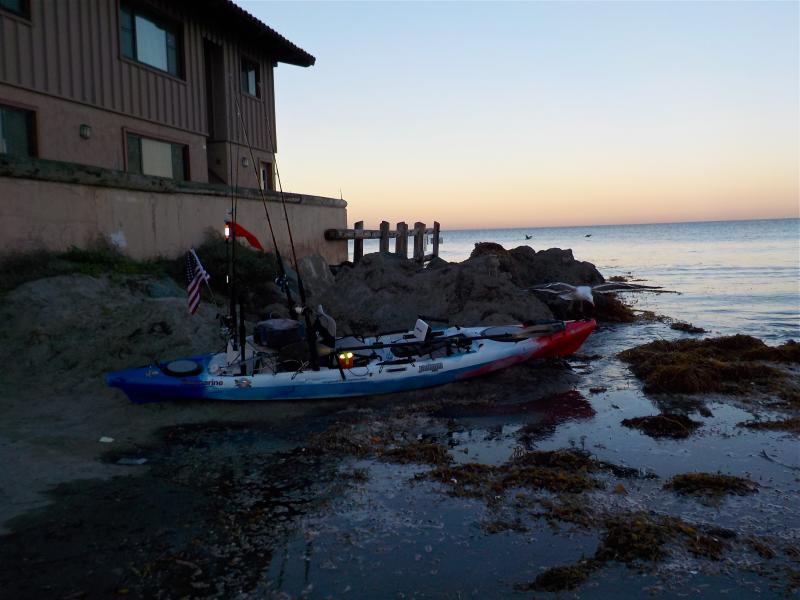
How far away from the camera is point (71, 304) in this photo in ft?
31.3

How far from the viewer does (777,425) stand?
7598 millimetres

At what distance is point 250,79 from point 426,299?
934 cm

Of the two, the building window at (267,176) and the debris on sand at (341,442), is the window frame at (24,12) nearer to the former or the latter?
the building window at (267,176)

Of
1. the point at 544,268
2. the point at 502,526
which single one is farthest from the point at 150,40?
the point at 502,526

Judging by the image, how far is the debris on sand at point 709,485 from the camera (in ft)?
18.6

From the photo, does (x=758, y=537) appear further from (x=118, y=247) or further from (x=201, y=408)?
(x=118, y=247)

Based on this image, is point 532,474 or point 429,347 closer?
point 532,474

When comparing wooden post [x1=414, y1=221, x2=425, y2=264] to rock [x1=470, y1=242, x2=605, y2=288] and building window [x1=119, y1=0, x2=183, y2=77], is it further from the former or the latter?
building window [x1=119, y1=0, x2=183, y2=77]

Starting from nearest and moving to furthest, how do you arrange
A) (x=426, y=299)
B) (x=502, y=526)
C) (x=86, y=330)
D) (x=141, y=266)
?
(x=502, y=526) < (x=86, y=330) < (x=141, y=266) < (x=426, y=299)

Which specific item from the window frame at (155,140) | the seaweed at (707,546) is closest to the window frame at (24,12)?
the window frame at (155,140)

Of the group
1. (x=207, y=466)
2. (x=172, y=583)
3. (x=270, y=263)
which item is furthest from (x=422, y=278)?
(x=172, y=583)

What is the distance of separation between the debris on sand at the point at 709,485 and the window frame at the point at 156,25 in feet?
43.9

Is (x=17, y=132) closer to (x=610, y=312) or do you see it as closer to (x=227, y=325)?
(x=227, y=325)

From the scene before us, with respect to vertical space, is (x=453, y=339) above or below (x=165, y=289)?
below
